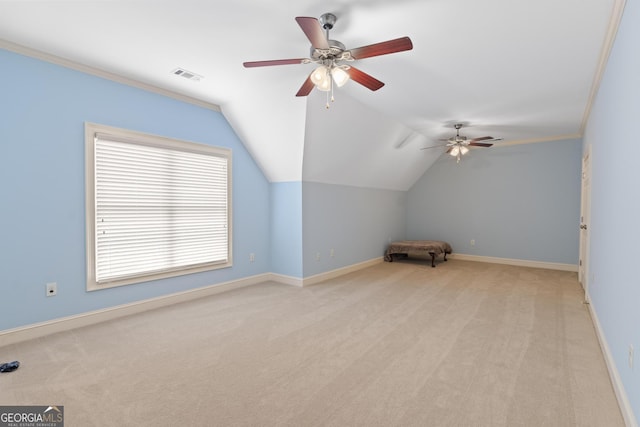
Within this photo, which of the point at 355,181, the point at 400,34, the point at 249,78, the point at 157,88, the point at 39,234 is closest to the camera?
the point at 400,34

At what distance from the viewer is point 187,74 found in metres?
3.38

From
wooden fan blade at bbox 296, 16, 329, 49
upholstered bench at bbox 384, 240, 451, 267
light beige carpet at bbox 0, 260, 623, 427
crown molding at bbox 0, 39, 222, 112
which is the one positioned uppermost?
crown molding at bbox 0, 39, 222, 112

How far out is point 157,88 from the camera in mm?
3736

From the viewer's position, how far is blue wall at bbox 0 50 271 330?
277 centimetres

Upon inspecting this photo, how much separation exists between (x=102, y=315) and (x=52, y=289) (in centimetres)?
55

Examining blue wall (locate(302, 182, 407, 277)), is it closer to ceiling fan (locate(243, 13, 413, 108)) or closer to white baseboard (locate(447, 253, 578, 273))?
white baseboard (locate(447, 253, 578, 273))

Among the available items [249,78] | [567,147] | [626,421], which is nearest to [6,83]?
[249,78]

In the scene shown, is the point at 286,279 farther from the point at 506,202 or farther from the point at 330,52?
the point at 506,202

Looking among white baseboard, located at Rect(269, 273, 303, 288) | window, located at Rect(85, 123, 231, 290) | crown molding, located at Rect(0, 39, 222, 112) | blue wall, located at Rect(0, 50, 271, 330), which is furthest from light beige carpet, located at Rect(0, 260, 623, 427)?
crown molding, located at Rect(0, 39, 222, 112)

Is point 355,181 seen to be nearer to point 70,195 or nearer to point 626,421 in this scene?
point 70,195

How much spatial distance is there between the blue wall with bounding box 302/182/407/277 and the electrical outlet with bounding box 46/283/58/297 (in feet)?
9.81

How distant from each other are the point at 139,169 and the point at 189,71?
1.28 meters

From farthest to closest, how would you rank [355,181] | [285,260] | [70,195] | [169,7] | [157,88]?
[355,181] → [285,260] → [157,88] → [70,195] → [169,7]

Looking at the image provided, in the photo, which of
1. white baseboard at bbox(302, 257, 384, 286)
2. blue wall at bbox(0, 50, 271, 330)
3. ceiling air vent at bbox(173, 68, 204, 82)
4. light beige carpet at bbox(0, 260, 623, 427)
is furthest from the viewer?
white baseboard at bbox(302, 257, 384, 286)
